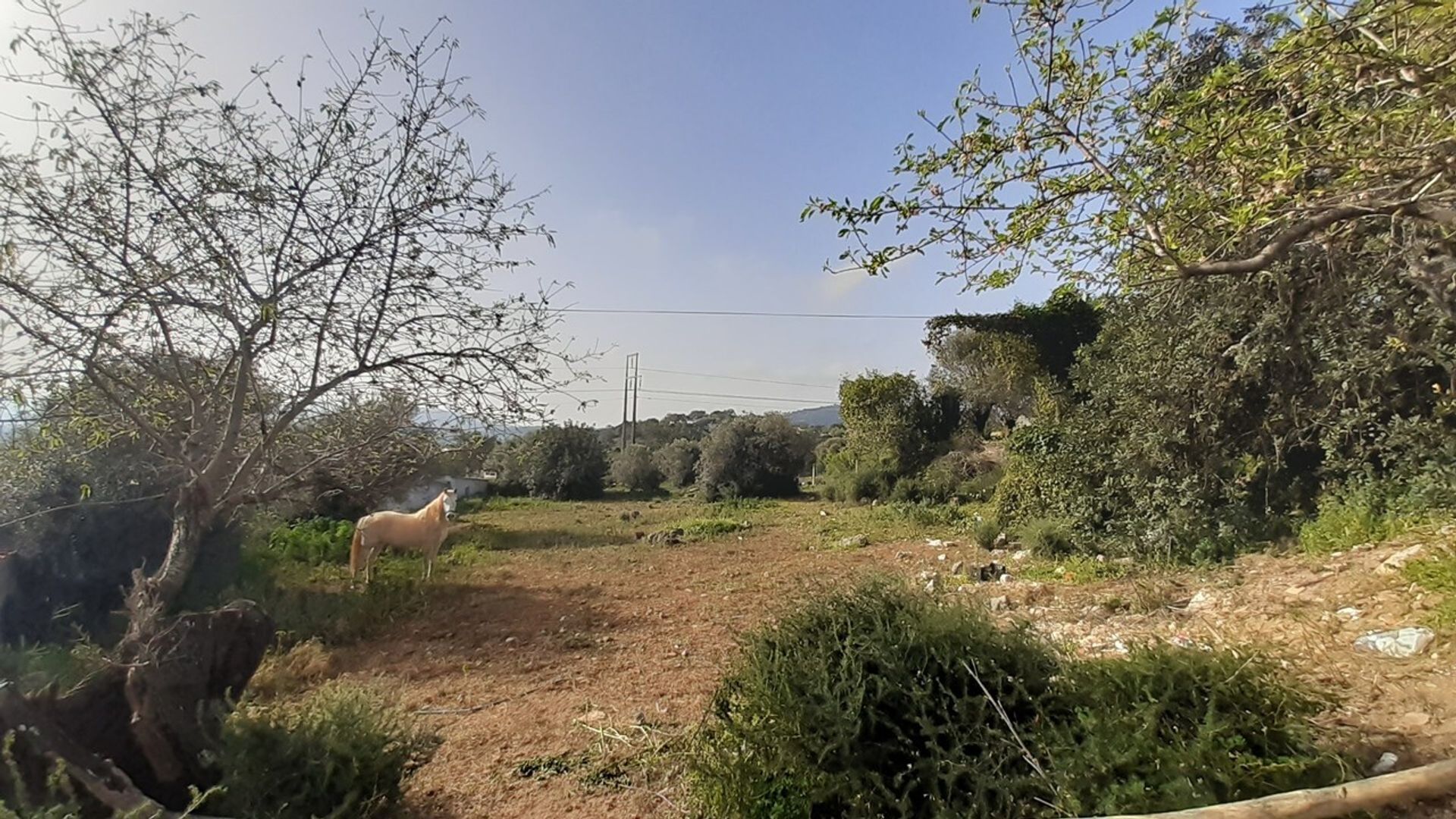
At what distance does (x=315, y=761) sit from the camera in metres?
2.49

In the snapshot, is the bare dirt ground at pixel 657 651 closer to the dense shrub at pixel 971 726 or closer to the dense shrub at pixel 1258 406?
the dense shrub at pixel 971 726

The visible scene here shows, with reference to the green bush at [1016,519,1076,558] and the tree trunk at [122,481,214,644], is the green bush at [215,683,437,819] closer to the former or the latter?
the tree trunk at [122,481,214,644]

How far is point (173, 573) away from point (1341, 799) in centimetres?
392

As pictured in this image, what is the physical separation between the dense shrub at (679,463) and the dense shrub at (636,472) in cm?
32

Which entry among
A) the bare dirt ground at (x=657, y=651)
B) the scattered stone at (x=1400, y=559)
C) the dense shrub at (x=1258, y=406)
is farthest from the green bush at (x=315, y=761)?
the dense shrub at (x=1258, y=406)

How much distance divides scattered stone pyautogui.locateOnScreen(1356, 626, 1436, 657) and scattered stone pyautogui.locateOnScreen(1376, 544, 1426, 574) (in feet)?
3.39

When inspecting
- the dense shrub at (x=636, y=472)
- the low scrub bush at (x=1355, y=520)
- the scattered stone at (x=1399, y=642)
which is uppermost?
the dense shrub at (x=636, y=472)

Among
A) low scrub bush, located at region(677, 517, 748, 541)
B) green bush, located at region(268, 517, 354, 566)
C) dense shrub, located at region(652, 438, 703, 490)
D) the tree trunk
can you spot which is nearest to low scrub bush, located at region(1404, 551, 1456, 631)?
the tree trunk

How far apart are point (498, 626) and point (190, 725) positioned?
11.6ft

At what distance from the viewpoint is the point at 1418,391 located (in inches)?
225

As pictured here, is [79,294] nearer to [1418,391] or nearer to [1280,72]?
[1280,72]

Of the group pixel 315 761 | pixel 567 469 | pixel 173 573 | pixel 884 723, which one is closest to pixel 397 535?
pixel 173 573

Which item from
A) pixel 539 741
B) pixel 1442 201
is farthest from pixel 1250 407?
pixel 539 741

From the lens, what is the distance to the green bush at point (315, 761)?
8.04ft
